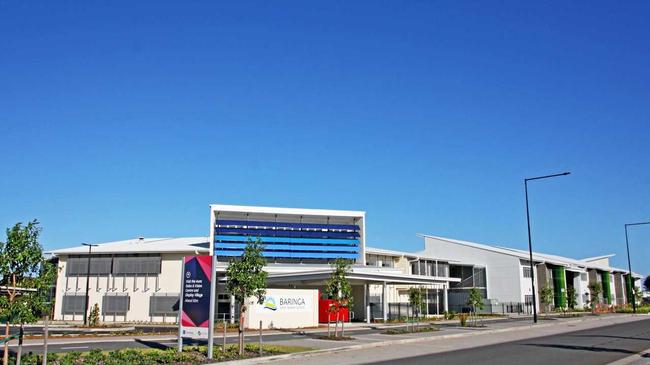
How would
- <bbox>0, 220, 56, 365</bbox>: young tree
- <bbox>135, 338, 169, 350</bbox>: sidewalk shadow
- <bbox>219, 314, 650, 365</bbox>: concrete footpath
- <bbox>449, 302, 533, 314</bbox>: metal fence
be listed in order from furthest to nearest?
<bbox>449, 302, 533, 314</bbox>: metal fence, <bbox>135, 338, 169, 350</bbox>: sidewalk shadow, <bbox>219, 314, 650, 365</bbox>: concrete footpath, <bbox>0, 220, 56, 365</bbox>: young tree

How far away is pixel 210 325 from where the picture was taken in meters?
20.0

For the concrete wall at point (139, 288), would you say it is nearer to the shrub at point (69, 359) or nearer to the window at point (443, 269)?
the shrub at point (69, 359)

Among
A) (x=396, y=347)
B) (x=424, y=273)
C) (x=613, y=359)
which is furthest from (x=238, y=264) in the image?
(x=424, y=273)

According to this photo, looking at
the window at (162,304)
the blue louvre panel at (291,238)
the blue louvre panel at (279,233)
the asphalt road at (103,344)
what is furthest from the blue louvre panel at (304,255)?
the asphalt road at (103,344)

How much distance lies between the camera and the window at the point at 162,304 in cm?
4825

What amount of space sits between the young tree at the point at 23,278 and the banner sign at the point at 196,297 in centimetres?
577

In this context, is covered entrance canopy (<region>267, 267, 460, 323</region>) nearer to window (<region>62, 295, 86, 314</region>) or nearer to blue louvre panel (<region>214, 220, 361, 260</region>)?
blue louvre panel (<region>214, 220, 361, 260</region>)

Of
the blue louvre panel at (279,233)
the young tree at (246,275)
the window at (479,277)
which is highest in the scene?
the blue louvre panel at (279,233)

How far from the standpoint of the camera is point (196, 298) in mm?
20906

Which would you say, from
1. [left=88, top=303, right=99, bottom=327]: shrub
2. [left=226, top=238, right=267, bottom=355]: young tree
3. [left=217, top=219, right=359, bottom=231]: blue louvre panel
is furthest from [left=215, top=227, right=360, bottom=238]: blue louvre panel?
[left=226, top=238, right=267, bottom=355]: young tree

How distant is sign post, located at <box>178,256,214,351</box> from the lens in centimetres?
2048

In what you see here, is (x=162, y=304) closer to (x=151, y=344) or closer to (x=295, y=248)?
(x=295, y=248)

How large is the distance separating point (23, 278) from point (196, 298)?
6.39 m

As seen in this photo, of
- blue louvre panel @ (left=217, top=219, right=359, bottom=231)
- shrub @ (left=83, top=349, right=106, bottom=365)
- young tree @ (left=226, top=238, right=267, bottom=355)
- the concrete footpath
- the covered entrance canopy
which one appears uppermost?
blue louvre panel @ (left=217, top=219, right=359, bottom=231)
